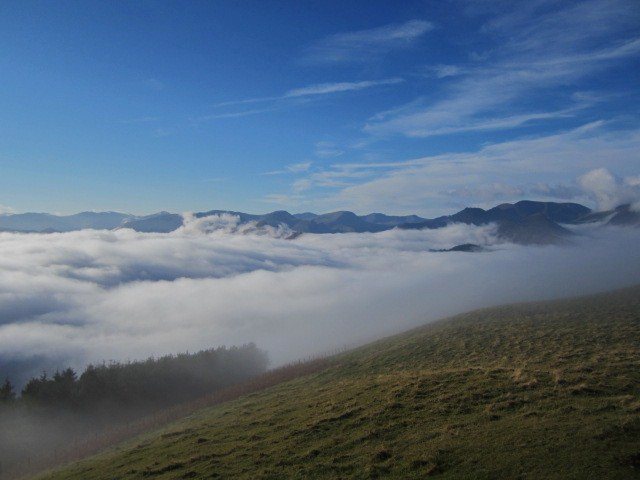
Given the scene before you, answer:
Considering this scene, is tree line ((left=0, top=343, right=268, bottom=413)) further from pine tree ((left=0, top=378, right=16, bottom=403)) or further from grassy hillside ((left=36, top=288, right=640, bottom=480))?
grassy hillside ((left=36, top=288, right=640, bottom=480))

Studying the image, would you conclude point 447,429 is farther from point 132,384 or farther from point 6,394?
point 132,384

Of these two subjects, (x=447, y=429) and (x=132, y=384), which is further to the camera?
(x=132, y=384)

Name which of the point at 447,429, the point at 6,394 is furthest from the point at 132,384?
the point at 447,429

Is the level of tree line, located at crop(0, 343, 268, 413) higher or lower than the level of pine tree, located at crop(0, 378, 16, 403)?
lower

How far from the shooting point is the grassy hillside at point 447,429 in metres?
15.7

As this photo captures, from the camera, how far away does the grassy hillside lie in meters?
15.7

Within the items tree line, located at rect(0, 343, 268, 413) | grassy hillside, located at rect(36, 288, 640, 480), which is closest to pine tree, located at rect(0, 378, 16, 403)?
tree line, located at rect(0, 343, 268, 413)

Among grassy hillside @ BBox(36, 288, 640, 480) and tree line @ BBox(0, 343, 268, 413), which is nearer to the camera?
grassy hillside @ BBox(36, 288, 640, 480)

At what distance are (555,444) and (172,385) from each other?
8196cm

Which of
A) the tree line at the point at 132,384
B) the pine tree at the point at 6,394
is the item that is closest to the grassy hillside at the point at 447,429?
the pine tree at the point at 6,394

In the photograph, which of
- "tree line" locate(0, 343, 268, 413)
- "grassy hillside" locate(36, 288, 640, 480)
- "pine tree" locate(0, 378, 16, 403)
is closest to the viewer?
"grassy hillside" locate(36, 288, 640, 480)

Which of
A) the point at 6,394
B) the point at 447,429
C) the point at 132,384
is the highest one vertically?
the point at 447,429

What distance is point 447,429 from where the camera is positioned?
20.0m

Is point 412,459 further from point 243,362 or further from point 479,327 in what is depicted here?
point 243,362
